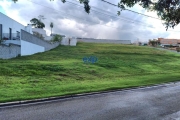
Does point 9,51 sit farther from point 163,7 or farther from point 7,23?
point 163,7

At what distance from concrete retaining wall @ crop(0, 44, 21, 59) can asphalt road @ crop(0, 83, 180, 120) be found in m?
14.1

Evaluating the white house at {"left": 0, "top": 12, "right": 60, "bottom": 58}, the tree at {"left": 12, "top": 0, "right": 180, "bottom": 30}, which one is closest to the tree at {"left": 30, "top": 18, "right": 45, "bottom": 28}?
the white house at {"left": 0, "top": 12, "right": 60, "bottom": 58}

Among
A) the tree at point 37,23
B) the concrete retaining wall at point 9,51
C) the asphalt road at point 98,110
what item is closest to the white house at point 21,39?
the concrete retaining wall at point 9,51

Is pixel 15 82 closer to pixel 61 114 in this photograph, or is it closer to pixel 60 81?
pixel 60 81

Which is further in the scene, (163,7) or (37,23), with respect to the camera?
(37,23)

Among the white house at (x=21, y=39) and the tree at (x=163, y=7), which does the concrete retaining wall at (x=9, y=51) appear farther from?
the tree at (x=163, y=7)

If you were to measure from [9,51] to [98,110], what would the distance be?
17.6 m

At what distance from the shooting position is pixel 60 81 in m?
14.9

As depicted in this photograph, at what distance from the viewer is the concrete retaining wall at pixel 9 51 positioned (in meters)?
21.6

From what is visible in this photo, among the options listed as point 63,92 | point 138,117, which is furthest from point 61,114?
point 63,92

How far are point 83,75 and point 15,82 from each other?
6.39m

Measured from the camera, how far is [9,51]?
76.0ft

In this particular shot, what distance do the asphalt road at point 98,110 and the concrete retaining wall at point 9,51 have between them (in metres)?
14.1

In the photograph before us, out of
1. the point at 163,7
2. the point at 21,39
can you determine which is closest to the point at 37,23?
the point at 21,39
